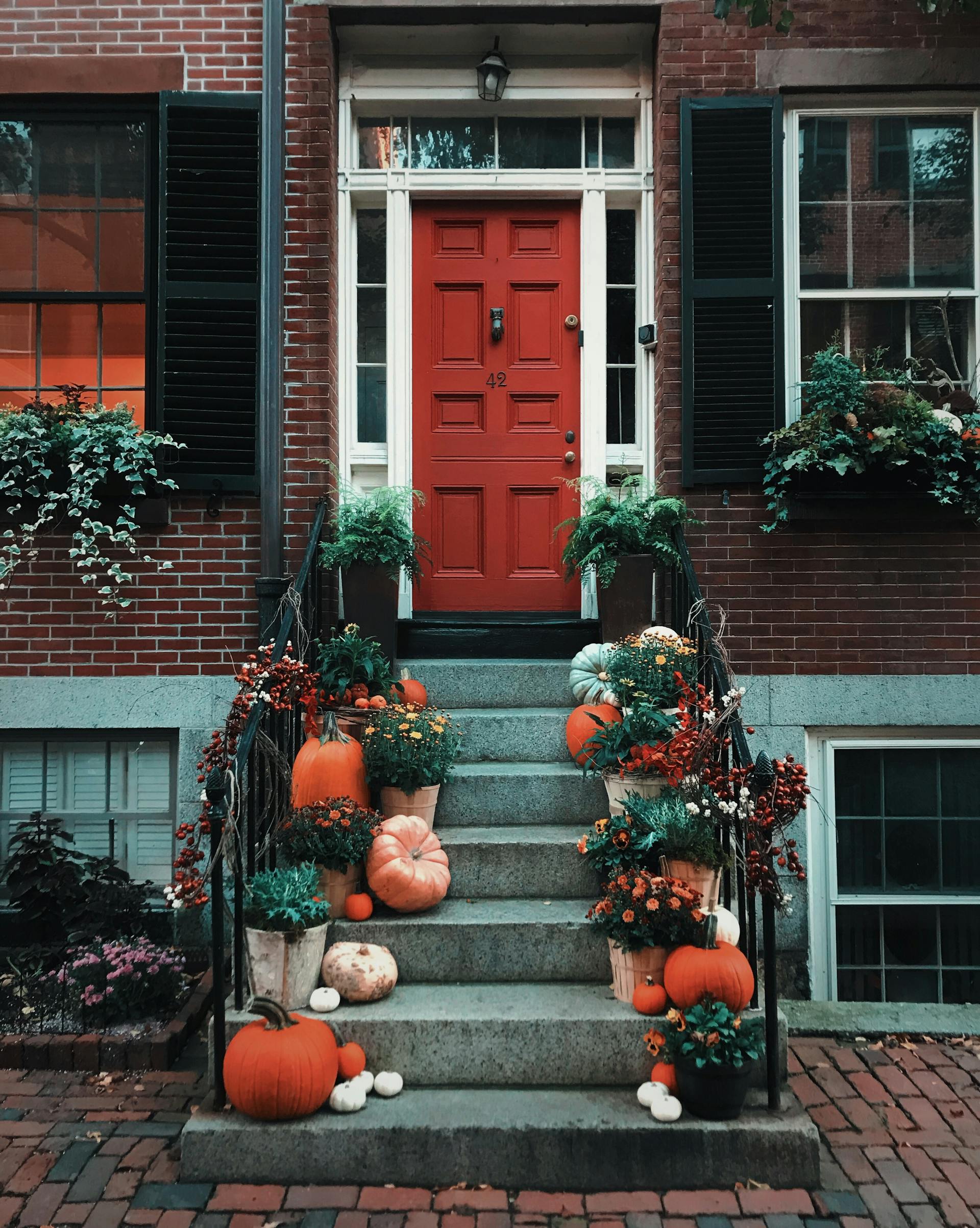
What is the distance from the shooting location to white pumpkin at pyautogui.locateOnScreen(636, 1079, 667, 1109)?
10.1ft

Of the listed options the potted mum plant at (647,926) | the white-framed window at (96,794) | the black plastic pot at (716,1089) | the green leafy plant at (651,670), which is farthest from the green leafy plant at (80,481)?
the black plastic pot at (716,1089)

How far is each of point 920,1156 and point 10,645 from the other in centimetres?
452

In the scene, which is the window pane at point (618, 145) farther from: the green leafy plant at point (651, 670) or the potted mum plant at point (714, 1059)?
the potted mum plant at point (714, 1059)

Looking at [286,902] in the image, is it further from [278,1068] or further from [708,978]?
[708,978]

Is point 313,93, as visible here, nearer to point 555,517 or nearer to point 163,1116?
point 555,517

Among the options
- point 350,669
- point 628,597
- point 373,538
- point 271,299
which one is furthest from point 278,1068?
point 271,299

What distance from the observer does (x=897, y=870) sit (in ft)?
16.6

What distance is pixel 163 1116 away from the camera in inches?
135

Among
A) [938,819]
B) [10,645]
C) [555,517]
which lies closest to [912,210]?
[555,517]

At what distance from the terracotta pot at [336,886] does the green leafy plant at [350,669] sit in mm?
950

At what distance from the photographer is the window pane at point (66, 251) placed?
521cm

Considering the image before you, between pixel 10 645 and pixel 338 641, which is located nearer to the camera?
pixel 338 641

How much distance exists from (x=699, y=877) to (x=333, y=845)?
136 cm

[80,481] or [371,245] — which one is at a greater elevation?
[371,245]
